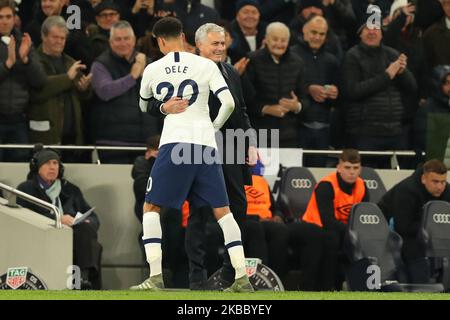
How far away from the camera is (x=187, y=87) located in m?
12.5

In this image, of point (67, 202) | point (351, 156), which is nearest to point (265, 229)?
point (351, 156)

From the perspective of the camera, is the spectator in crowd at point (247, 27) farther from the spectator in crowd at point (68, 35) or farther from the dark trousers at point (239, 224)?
the dark trousers at point (239, 224)

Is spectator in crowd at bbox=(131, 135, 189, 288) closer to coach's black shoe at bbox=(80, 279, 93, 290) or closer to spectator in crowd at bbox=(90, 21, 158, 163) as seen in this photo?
coach's black shoe at bbox=(80, 279, 93, 290)

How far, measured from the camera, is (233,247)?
499 inches

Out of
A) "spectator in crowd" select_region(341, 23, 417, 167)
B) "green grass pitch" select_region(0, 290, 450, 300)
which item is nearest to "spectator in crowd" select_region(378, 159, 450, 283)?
"spectator in crowd" select_region(341, 23, 417, 167)

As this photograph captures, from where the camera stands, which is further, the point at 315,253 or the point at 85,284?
the point at 315,253

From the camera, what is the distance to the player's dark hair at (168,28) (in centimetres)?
1259

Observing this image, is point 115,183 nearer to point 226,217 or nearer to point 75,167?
point 75,167

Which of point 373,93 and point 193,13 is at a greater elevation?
point 193,13

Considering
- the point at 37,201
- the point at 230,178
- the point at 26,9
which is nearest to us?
the point at 230,178

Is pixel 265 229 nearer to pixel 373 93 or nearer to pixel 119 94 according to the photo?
pixel 119 94

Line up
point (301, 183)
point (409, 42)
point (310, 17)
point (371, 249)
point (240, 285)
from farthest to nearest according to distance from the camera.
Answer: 1. point (409, 42)
2. point (310, 17)
3. point (301, 183)
4. point (371, 249)
5. point (240, 285)

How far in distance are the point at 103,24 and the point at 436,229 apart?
474cm

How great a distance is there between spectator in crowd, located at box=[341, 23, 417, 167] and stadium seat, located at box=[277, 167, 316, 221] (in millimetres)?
1207
